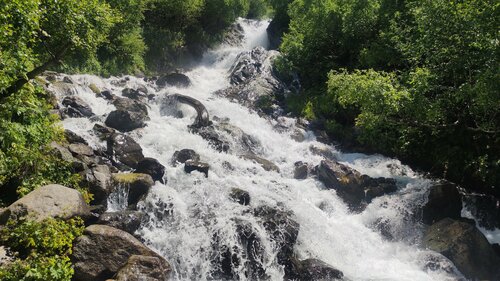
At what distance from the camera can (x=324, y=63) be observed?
3241 centimetres

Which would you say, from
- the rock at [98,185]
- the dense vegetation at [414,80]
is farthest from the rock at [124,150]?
the dense vegetation at [414,80]

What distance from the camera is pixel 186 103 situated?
87.9 ft

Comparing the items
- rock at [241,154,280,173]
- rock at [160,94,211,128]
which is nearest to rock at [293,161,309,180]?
rock at [241,154,280,173]

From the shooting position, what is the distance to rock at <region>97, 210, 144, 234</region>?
519 inches

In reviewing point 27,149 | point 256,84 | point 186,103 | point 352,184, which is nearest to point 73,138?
point 27,149

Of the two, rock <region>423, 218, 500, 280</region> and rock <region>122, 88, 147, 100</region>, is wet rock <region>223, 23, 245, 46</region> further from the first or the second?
rock <region>423, 218, 500, 280</region>

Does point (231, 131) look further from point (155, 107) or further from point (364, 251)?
point (364, 251)

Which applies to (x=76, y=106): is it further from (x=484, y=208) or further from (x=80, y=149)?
(x=484, y=208)

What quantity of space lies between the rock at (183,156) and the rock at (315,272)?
8.01m

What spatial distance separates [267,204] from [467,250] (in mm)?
8228

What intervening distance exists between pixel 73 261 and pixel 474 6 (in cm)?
1690

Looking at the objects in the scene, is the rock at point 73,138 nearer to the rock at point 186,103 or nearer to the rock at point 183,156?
the rock at point 183,156

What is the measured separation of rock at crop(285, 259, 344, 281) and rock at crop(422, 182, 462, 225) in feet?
22.8

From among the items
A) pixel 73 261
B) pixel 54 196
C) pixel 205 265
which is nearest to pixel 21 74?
pixel 54 196
